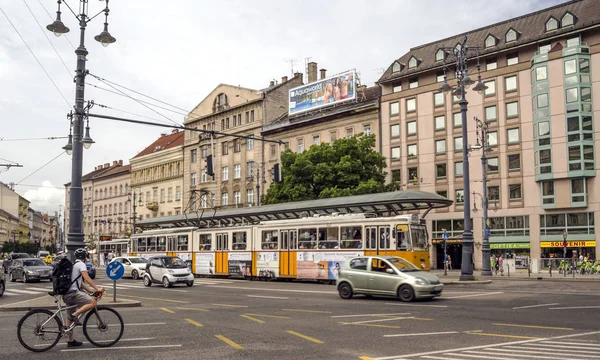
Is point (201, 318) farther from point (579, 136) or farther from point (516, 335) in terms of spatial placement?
point (579, 136)

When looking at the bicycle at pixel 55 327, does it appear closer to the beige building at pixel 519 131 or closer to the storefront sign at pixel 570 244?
the beige building at pixel 519 131

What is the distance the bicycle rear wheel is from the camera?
33.5 ft

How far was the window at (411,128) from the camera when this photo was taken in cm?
5691

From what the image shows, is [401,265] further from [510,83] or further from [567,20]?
[567,20]

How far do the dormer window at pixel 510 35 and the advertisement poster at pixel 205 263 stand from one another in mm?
30918

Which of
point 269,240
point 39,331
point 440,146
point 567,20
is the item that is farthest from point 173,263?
point 567,20

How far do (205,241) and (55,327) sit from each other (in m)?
27.6

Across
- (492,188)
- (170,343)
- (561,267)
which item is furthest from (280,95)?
(170,343)

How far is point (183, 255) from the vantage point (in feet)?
131

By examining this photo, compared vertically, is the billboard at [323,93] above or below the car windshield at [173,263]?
above

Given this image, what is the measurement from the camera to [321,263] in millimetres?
29797

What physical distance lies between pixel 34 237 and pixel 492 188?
493ft

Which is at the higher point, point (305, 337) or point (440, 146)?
point (440, 146)

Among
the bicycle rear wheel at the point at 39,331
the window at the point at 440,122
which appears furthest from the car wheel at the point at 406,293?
the window at the point at 440,122
